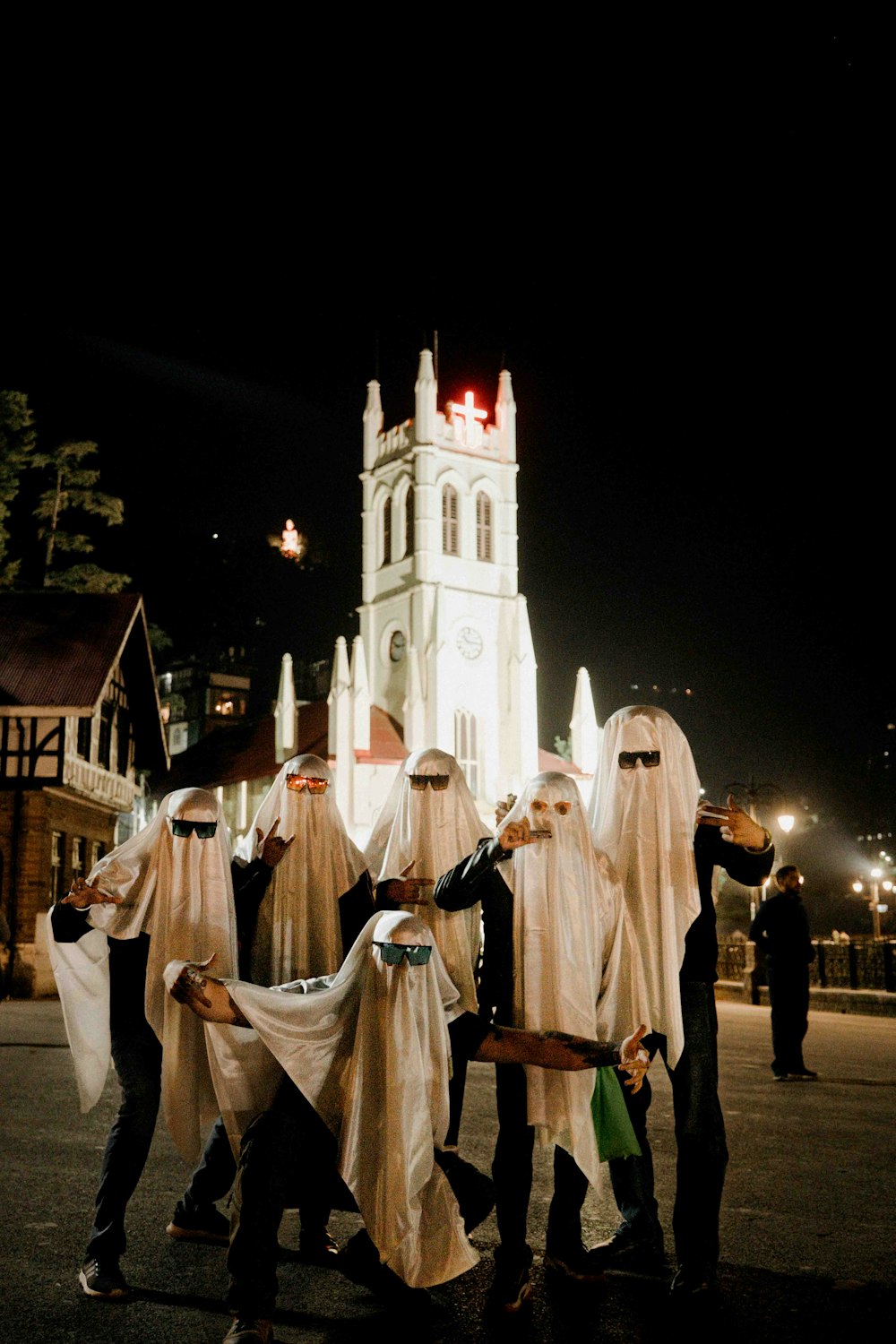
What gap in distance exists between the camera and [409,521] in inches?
2462

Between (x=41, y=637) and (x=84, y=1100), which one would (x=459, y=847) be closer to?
(x=84, y=1100)

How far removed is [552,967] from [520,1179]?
31.9 inches

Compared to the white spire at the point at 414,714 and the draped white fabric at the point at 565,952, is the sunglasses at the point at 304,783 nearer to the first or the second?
the draped white fabric at the point at 565,952

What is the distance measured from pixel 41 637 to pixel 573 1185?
24903 millimetres

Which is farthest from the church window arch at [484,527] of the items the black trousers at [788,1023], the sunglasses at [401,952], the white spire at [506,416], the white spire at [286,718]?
the sunglasses at [401,952]

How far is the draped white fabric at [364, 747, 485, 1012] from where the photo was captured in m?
6.00

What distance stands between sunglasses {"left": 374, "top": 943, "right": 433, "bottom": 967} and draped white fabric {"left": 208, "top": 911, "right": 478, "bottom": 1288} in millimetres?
21

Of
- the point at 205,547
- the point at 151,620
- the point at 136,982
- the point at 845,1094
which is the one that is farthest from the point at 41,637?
the point at 205,547

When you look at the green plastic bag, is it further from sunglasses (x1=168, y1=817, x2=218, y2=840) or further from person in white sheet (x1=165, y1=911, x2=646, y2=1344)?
sunglasses (x1=168, y1=817, x2=218, y2=840)

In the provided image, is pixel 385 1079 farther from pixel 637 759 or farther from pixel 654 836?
pixel 637 759

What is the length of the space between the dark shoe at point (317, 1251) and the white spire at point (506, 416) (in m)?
60.6

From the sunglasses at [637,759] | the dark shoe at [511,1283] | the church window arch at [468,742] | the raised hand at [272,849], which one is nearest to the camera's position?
the dark shoe at [511,1283]

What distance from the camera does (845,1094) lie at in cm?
1019

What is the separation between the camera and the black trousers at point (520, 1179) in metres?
4.50
